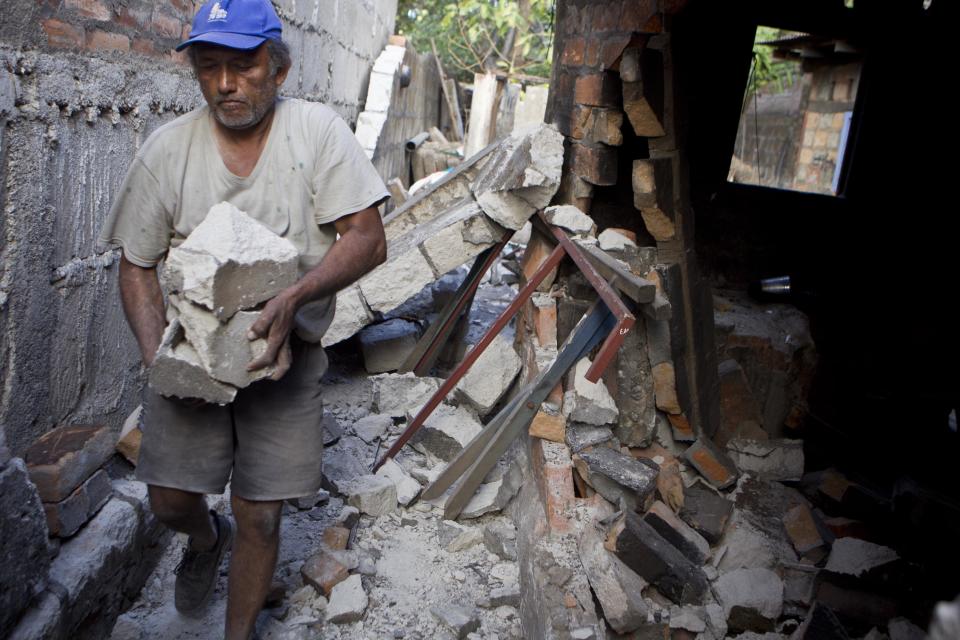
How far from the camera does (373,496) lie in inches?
142

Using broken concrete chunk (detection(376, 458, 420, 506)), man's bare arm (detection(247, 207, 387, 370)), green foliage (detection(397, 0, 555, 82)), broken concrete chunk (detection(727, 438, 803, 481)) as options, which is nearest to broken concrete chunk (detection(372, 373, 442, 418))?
broken concrete chunk (detection(376, 458, 420, 506))

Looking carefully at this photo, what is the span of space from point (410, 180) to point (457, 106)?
343 centimetres

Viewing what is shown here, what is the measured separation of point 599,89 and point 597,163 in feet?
1.31

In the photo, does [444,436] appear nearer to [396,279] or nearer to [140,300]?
[396,279]

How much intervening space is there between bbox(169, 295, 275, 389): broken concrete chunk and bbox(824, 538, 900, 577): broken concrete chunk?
2.41 meters

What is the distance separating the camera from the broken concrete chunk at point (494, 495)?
3.66 m

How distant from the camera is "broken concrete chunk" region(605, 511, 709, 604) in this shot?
2.95 m

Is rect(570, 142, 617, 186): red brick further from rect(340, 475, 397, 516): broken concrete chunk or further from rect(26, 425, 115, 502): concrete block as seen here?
rect(26, 425, 115, 502): concrete block

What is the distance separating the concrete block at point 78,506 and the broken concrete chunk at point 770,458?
10.3 feet

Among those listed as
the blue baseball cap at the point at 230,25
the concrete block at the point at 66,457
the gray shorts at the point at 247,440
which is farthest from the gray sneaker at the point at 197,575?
the blue baseball cap at the point at 230,25

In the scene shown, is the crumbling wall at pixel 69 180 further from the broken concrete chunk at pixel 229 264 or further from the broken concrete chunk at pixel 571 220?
the broken concrete chunk at pixel 571 220

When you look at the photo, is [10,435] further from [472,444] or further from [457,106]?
[457,106]

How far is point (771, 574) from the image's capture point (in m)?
3.15

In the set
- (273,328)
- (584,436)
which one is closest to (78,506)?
(273,328)
